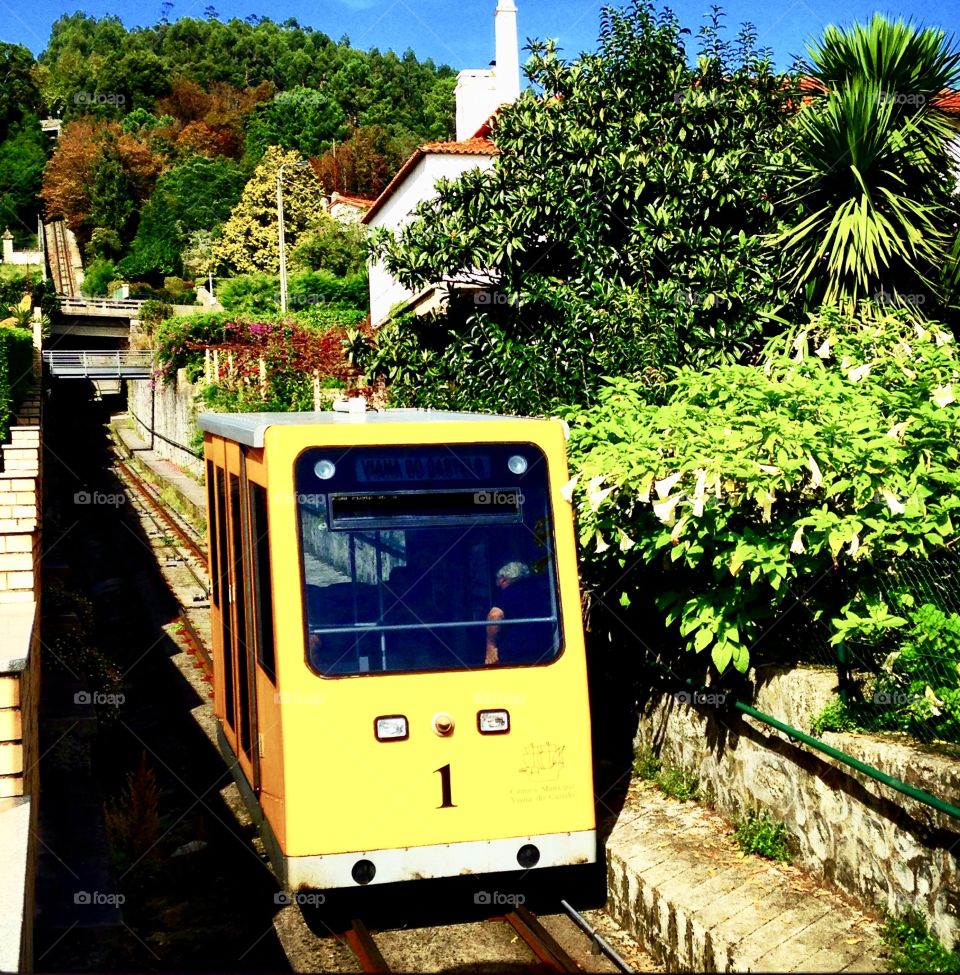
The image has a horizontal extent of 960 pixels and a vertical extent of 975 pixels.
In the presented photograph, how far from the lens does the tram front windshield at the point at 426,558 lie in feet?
23.4

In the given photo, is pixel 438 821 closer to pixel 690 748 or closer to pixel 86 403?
pixel 690 748

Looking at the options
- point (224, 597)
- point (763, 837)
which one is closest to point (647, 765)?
point (763, 837)

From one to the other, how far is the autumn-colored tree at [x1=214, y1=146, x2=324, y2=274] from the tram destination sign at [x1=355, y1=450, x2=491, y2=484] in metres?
60.3

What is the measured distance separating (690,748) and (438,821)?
2.29 m

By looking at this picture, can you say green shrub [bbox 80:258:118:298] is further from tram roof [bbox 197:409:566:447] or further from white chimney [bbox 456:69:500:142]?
tram roof [bbox 197:409:566:447]

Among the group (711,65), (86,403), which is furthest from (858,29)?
(86,403)

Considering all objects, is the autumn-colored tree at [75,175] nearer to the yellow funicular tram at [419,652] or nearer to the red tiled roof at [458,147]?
the red tiled roof at [458,147]

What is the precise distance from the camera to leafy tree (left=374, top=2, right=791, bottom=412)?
12.9m

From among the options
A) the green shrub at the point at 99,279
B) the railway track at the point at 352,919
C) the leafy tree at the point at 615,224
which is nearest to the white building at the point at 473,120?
the railway track at the point at 352,919

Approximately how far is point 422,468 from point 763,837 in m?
2.96

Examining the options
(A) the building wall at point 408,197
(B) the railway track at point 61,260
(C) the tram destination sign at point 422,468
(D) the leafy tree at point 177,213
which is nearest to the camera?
(C) the tram destination sign at point 422,468

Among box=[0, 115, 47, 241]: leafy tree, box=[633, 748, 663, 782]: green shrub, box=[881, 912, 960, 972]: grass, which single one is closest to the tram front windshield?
box=[633, 748, 663, 782]: green shrub

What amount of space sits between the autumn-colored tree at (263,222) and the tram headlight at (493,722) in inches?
2395

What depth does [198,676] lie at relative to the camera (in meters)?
15.3
